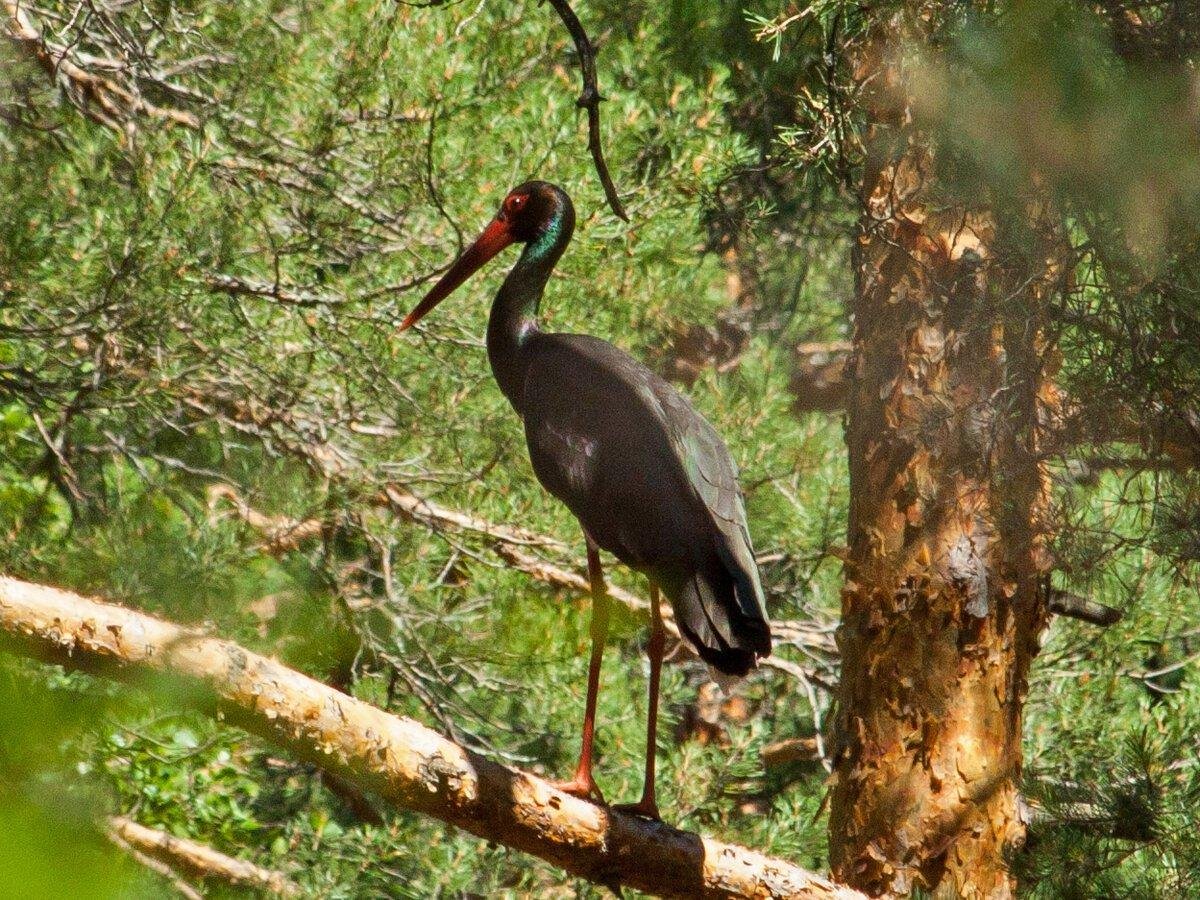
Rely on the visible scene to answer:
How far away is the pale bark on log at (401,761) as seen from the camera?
196cm

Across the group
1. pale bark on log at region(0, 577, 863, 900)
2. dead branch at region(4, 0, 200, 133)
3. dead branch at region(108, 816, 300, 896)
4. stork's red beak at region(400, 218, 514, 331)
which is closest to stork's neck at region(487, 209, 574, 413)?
stork's red beak at region(400, 218, 514, 331)

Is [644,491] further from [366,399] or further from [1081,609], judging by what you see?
[366,399]

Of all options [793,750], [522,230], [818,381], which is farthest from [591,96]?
[818,381]

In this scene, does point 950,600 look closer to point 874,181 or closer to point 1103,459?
point 1103,459

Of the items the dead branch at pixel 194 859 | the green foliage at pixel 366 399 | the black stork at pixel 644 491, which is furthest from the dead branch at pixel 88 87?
the dead branch at pixel 194 859

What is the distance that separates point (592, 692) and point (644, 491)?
483mm

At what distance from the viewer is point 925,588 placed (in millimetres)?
3059

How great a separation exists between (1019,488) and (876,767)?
29.7 inches

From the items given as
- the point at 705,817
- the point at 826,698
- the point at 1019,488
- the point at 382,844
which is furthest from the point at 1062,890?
the point at 826,698

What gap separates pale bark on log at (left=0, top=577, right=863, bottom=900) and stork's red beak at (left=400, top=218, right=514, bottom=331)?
181cm

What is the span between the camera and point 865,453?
10.5 feet

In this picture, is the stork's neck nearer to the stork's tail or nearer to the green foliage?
the green foliage

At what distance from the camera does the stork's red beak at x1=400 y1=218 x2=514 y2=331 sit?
3.92 meters

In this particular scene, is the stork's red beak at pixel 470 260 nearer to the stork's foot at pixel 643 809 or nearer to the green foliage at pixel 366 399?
the green foliage at pixel 366 399
